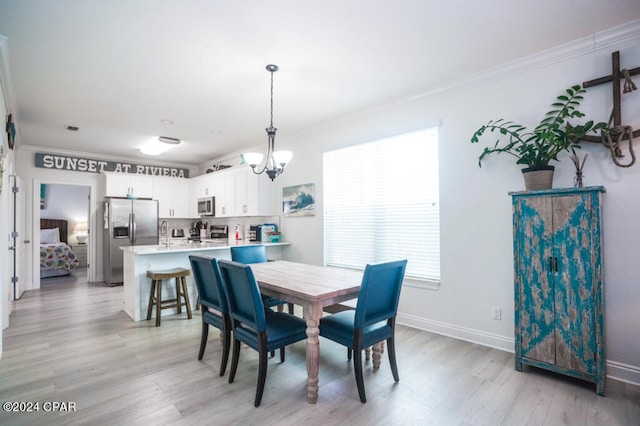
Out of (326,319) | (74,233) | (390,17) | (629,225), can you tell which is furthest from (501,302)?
(74,233)

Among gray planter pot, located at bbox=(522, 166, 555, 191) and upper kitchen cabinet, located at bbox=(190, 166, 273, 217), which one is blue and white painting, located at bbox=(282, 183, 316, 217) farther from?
gray planter pot, located at bbox=(522, 166, 555, 191)

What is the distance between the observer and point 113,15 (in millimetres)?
2135

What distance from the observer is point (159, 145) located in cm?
569

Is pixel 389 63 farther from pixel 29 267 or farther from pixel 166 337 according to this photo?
pixel 29 267

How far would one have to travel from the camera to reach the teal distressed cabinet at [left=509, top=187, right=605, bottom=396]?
2213 mm

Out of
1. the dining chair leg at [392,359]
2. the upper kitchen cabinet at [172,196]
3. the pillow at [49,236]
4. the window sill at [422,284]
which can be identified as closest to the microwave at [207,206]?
the upper kitchen cabinet at [172,196]

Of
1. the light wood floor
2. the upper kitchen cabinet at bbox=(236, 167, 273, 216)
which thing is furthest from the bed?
the upper kitchen cabinet at bbox=(236, 167, 273, 216)

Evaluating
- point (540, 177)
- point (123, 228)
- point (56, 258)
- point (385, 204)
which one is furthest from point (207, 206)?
point (540, 177)

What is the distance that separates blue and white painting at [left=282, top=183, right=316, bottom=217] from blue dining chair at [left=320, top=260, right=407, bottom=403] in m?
2.47

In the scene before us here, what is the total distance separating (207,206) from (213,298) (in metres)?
4.21

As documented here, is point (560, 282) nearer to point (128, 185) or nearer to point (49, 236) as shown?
point (128, 185)

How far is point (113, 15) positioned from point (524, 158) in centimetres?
322

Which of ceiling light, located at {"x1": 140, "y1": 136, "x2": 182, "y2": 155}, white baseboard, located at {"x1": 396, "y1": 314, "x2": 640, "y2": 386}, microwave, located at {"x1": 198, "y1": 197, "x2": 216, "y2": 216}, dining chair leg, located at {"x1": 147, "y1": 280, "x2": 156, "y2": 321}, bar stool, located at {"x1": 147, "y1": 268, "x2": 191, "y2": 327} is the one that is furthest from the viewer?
microwave, located at {"x1": 198, "y1": 197, "x2": 216, "y2": 216}

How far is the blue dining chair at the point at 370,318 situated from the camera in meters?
2.11
